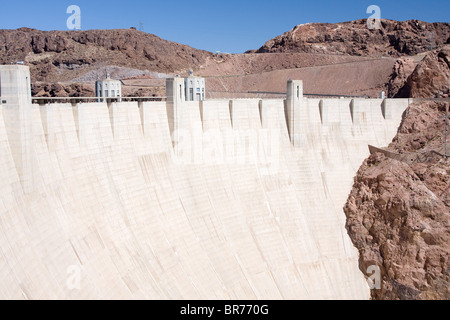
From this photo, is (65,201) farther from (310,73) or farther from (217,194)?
(310,73)

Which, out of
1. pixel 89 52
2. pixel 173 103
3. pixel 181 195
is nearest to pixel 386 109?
pixel 173 103

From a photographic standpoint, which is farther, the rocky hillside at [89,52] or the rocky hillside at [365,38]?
the rocky hillside at [365,38]

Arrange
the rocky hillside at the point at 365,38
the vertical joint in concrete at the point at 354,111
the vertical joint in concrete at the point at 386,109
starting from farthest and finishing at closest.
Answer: the rocky hillside at the point at 365,38, the vertical joint in concrete at the point at 386,109, the vertical joint in concrete at the point at 354,111

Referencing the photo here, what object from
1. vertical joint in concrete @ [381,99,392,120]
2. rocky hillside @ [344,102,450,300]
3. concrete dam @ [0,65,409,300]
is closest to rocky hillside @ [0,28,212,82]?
vertical joint in concrete @ [381,99,392,120]

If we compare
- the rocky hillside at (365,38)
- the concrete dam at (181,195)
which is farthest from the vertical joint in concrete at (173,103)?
the rocky hillside at (365,38)

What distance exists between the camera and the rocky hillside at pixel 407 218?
2642 cm

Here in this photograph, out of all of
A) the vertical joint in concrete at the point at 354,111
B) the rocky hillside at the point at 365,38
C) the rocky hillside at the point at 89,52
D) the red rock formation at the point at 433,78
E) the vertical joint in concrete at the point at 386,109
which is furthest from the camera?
the rocky hillside at the point at 365,38

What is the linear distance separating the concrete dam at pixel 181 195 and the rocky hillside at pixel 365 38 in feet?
206

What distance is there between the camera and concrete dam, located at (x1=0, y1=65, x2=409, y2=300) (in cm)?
1750

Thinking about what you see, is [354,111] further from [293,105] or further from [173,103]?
[173,103]

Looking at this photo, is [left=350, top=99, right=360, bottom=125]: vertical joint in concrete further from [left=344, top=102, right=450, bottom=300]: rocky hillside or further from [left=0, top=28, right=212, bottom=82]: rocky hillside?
[left=0, top=28, right=212, bottom=82]: rocky hillside

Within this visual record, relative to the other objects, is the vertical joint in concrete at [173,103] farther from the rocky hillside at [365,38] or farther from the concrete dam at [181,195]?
the rocky hillside at [365,38]

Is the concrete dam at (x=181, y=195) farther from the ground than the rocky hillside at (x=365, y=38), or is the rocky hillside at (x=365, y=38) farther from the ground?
the rocky hillside at (x=365, y=38)

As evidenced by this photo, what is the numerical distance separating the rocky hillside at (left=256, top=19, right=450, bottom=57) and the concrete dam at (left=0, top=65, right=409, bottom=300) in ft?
206
